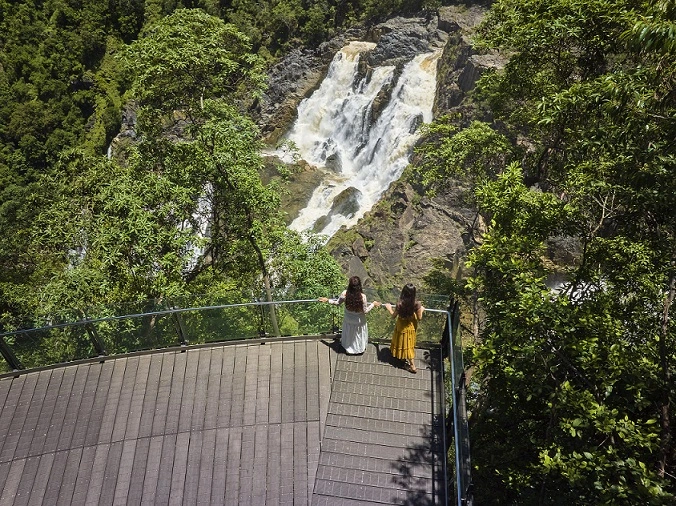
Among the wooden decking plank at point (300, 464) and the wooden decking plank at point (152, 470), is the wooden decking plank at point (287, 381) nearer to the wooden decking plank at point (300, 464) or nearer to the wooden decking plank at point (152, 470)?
the wooden decking plank at point (300, 464)

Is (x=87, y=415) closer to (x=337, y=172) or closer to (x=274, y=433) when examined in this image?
(x=274, y=433)

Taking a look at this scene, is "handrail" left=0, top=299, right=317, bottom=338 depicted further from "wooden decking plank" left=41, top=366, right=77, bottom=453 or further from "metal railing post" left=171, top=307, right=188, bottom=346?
"wooden decking plank" left=41, top=366, right=77, bottom=453

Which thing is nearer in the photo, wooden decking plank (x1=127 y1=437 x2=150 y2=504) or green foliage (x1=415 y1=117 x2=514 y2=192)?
wooden decking plank (x1=127 y1=437 x2=150 y2=504)

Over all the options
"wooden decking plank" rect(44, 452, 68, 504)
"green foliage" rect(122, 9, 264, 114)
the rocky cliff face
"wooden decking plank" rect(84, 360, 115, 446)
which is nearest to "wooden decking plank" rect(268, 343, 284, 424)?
"wooden decking plank" rect(84, 360, 115, 446)

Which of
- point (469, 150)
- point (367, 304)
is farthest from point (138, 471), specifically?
point (469, 150)

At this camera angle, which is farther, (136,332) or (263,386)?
(136,332)

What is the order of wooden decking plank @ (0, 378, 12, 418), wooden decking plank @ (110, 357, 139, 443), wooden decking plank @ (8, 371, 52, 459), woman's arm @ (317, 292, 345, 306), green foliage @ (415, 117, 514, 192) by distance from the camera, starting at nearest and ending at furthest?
wooden decking plank @ (8, 371, 52, 459) → wooden decking plank @ (110, 357, 139, 443) → wooden decking plank @ (0, 378, 12, 418) → woman's arm @ (317, 292, 345, 306) → green foliage @ (415, 117, 514, 192)

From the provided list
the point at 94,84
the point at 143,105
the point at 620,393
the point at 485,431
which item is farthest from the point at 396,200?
the point at 94,84

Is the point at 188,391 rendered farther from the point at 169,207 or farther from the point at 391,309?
the point at 169,207
